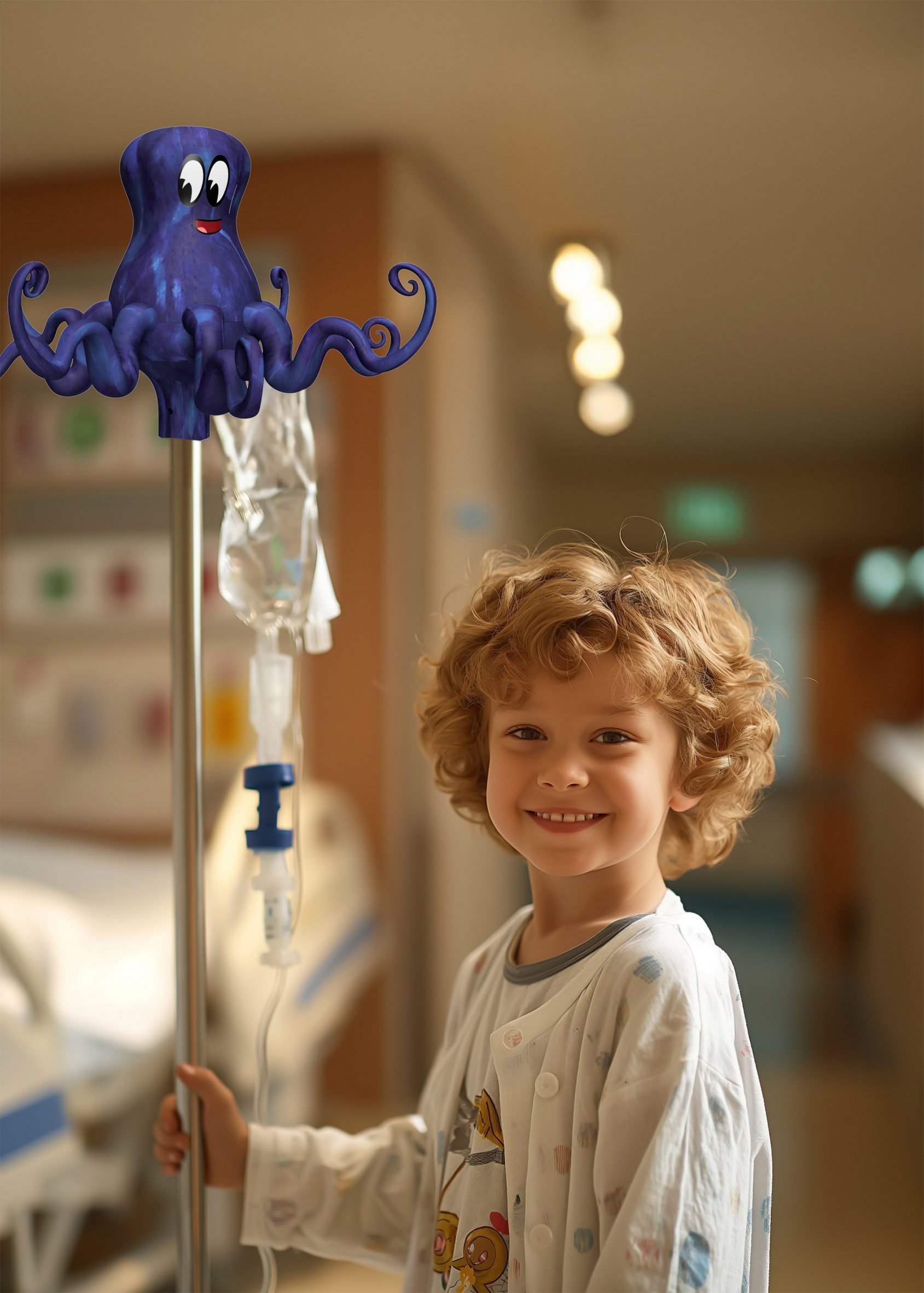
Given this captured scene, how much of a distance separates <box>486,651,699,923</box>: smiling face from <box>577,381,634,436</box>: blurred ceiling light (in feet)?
2.64

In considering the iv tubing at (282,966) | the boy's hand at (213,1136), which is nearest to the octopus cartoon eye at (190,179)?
the iv tubing at (282,966)

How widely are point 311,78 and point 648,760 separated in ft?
2.47

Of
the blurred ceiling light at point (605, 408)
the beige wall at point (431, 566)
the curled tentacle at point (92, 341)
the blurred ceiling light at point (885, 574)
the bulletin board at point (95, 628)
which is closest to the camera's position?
the curled tentacle at point (92, 341)

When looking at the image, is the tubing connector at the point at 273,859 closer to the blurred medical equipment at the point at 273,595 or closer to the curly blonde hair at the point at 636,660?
the blurred medical equipment at the point at 273,595

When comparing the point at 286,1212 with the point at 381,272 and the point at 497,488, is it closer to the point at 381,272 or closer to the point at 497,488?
the point at 497,488

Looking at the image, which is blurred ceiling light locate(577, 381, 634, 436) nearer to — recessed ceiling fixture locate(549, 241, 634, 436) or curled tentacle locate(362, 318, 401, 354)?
recessed ceiling fixture locate(549, 241, 634, 436)

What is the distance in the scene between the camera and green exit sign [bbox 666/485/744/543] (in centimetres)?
260

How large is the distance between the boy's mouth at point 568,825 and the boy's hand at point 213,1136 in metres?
0.29

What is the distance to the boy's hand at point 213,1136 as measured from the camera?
76cm

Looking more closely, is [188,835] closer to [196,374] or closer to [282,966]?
[282,966]

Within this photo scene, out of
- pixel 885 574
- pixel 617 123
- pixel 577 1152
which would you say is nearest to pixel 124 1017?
pixel 577 1152

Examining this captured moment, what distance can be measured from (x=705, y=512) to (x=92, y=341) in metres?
2.33

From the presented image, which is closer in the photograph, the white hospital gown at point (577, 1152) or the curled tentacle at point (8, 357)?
the white hospital gown at point (577, 1152)

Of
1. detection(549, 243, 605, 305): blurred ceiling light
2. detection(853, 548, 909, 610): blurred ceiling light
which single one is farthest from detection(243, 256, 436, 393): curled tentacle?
detection(853, 548, 909, 610): blurred ceiling light
